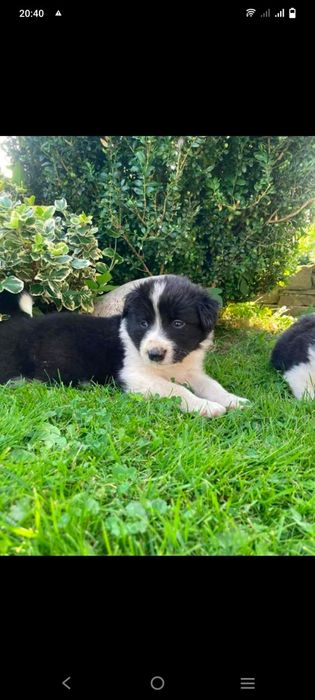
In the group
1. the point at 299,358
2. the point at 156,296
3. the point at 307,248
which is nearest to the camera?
the point at 156,296

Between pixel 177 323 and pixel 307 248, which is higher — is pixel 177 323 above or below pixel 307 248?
below

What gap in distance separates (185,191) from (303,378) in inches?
87.0

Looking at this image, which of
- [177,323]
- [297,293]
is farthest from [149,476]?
[297,293]

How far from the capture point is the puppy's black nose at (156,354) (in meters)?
2.85

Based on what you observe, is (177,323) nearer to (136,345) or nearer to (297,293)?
(136,345)

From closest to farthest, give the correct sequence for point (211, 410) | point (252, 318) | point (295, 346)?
point (211, 410) → point (295, 346) → point (252, 318)

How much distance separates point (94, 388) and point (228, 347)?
182 cm

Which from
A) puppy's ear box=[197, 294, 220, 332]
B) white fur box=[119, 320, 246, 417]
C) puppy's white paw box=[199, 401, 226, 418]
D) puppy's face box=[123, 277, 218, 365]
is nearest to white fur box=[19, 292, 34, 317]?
white fur box=[119, 320, 246, 417]

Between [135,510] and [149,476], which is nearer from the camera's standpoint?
[135,510]

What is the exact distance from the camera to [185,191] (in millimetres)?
4289

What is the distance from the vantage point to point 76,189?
4.34 m

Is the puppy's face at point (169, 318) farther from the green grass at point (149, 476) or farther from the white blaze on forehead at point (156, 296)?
the green grass at point (149, 476)

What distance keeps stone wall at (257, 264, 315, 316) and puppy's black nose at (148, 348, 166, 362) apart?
327 cm
